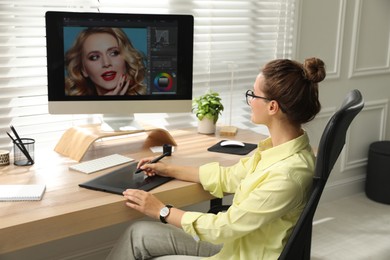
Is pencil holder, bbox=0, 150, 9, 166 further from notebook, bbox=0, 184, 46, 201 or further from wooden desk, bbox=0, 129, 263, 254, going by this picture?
notebook, bbox=0, 184, 46, 201

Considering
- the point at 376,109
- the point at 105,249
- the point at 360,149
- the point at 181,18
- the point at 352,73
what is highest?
the point at 181,18

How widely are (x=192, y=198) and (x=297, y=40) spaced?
1663 mm

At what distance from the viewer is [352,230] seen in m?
3.35

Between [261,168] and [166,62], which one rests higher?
[166,62]

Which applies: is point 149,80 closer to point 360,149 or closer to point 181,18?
point 181,18

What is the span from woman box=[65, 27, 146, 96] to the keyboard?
27cm

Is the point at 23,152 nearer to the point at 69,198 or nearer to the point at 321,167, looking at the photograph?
the point at 69,198

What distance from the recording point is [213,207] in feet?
6.55

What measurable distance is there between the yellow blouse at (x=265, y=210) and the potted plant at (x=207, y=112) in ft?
2.80

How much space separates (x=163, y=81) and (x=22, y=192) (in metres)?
0.80

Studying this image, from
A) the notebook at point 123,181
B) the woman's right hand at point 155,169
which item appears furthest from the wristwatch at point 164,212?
the woman's right hand at point 155,169

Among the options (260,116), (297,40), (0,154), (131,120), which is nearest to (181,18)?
(131,120)

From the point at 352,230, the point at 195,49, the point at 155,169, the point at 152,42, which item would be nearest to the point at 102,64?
the point at 152,42

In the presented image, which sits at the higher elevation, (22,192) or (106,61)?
(106,61)
